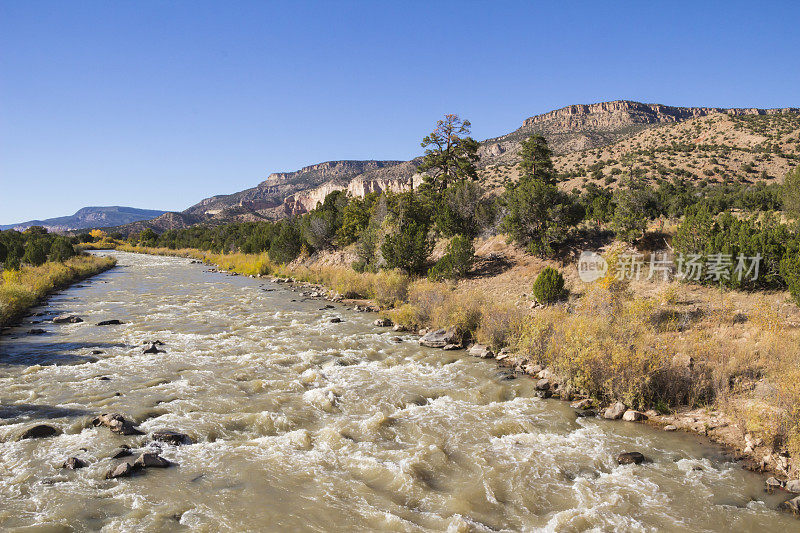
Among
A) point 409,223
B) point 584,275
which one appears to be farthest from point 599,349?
point 409,223

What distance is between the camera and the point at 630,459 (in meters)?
7.28

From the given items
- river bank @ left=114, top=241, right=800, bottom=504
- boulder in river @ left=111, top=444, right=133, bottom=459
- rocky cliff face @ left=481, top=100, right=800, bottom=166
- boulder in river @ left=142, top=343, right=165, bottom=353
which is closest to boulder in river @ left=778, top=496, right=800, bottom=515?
river bank @ left=114, top=241, right=800, bottom=504

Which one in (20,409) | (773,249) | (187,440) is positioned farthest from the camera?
(773,249)

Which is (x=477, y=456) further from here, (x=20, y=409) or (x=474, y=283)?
(x=474, y=283)

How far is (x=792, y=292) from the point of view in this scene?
11.9 metres

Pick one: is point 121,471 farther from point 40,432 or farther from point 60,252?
point 60,252

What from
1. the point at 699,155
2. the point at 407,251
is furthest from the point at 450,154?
the point at 699,155

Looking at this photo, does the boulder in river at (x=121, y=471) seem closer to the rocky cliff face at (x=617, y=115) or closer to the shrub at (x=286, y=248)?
the shrub at (x=286, y=248)

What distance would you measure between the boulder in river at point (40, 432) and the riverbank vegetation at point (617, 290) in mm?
11338

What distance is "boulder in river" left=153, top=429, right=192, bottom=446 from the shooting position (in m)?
8.13

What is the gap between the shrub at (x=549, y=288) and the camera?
16188mm

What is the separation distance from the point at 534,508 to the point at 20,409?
1118cm

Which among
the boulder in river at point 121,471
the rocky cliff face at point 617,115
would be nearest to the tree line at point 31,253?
the boulder in river at point 121,471

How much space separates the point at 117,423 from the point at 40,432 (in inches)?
53.1
